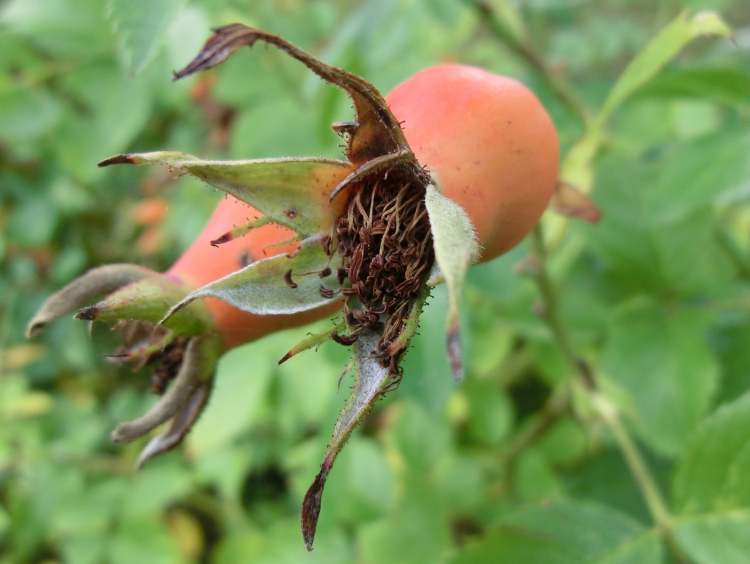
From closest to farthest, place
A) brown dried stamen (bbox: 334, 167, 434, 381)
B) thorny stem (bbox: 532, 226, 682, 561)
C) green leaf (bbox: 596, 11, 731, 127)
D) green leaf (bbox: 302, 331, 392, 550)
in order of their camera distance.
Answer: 1. green leaf (bbox: 302, 331, 392, 550)
2. brown dried stamen (bbox: 334, 167, 434, 381)
3. green leaf (bbox: 596, 11, 731, 127)
4. thorny stem (bbox: 532, 226, 682, 561)

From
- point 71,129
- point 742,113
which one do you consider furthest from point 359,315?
point 71,129

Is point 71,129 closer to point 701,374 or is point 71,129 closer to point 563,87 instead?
point 563,87

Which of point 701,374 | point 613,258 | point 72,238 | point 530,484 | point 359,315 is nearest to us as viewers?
point 359,315

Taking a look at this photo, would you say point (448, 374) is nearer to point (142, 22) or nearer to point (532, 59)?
point (532, 59)

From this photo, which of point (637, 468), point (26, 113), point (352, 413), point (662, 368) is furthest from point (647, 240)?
point (26, 113)

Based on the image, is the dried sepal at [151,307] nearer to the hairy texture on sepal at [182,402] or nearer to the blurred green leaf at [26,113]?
the hairy texture on sepal at [182,402]

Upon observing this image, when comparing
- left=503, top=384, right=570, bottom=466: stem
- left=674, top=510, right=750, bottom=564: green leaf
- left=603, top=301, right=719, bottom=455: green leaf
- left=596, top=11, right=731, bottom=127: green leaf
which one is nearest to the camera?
left=596, top=11, right=731, bottom=127: green leaf

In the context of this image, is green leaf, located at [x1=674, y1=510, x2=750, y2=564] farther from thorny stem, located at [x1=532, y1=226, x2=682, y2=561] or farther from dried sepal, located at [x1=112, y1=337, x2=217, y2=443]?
dried sepal, located at [x1=112, y1=337, x2=217, y2=443]

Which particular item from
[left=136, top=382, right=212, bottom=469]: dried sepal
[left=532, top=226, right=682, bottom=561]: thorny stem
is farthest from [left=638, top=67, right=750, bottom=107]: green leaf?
[left=136, top=382, right=212, bottom=469]: dried sepal
